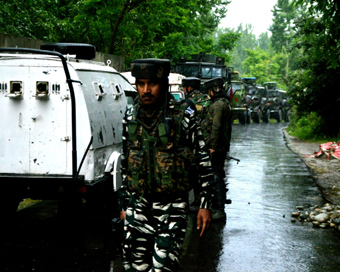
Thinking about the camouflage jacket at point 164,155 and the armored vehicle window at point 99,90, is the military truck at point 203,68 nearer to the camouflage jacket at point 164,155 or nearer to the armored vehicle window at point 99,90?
the armored vehicle window at point 99,90

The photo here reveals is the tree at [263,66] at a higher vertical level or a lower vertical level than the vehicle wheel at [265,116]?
higher

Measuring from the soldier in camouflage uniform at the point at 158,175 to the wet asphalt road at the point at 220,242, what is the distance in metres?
0.58

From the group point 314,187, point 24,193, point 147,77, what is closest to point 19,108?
point 24,193

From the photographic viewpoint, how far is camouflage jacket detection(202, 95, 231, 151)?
688 cm

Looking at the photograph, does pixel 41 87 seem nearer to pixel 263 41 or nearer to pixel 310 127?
pixel 310 127

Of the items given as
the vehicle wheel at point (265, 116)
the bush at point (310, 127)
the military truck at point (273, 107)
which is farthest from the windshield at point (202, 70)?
the military truck at point (273, 107)

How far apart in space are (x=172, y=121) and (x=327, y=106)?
15083 millimetres

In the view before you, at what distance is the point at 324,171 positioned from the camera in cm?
1130

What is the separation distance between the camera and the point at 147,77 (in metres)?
3.23

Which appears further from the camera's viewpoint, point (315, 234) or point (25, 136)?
point (315, 234)

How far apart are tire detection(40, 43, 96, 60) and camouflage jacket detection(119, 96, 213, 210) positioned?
3581 mm

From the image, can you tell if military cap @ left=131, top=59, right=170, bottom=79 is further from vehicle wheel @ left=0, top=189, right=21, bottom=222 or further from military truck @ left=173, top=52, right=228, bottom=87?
military truck @ left=173, top=52, right=228, bottom=87

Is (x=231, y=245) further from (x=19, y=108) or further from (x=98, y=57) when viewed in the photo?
(x=98, y=57)

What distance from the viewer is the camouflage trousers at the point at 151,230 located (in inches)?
124
